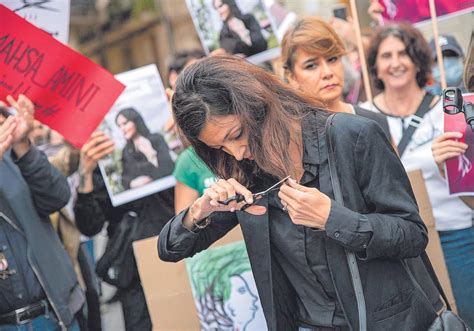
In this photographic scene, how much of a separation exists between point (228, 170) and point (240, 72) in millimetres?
355

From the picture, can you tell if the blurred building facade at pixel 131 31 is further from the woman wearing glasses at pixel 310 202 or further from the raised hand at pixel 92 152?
the woman wearing glasses at pixel 310 202

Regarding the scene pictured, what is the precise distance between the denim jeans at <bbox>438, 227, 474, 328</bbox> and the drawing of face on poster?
88 centimetres

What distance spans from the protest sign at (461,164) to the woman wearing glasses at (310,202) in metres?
0.75

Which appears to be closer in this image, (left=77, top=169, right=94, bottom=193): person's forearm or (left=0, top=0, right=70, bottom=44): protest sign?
(left=0, top=0, right=70, bottom=44): protest sign

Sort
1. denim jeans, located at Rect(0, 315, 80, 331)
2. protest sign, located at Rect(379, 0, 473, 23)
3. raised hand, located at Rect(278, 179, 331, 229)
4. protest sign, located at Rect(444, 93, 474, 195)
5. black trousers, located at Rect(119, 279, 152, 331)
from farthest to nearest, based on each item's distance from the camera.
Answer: black trousers, located at Rect(119, 279, 152, 331)
protest sign, located at Rect(379, 0, 473, 23)
denim jeans, located at Rect(0, 315, 80, 331)
protest sign, located at Rect(444, 93, 474, 195)
raised hand, located at Rect(278, 179, 331, 229)

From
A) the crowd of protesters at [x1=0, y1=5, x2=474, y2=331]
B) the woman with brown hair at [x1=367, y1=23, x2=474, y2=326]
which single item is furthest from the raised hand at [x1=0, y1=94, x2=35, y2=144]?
the woman with brown hair at [x1=367, y1=23, x2=474, y2=326]

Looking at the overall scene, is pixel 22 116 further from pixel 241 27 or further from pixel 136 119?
pixel 241 27

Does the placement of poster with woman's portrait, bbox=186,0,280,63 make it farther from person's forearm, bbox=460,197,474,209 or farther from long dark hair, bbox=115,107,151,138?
person's forearm, bbox=460,197,474,209

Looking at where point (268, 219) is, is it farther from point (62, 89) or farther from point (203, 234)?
point (62, 89)

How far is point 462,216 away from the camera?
2789mm

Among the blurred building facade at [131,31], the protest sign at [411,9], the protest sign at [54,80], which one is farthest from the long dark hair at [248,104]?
the blurred building facade at [131,31]

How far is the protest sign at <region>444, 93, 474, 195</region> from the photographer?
2.43 metres

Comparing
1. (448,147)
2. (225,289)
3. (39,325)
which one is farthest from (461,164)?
(39,325)

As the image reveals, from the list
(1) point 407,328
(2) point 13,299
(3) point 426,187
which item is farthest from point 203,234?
(3) point 426,187
